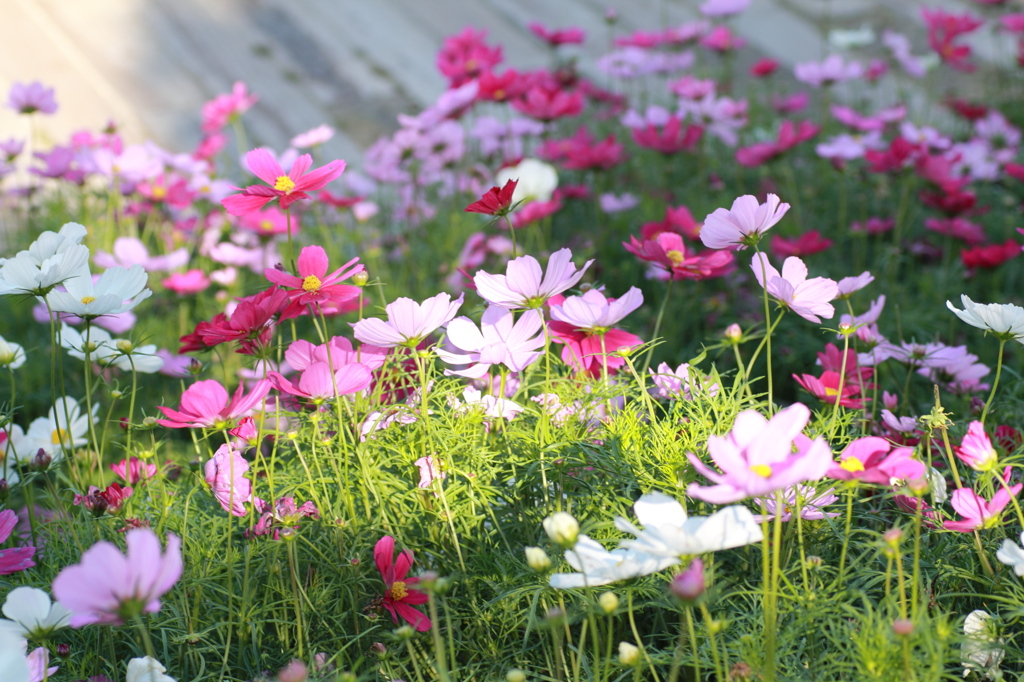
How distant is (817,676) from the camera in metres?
0.63

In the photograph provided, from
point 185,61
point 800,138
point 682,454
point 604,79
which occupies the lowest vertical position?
point 604,79

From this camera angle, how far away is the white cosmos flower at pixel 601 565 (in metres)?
0.52

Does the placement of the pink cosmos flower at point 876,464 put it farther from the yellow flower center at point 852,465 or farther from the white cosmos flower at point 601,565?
the white cosmos flower at point 601,565

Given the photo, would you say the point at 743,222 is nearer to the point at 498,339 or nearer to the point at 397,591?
the point at 498,339

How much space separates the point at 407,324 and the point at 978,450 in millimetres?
Answer: 443

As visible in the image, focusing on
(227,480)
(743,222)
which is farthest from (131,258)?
(743,222)

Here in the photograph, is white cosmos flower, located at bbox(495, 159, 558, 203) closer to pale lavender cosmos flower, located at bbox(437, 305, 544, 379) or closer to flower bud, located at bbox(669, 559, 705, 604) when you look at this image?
pale lavender cosmos flower, located at bbox(437, 305, 544, 379)

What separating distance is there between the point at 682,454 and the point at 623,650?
236 millimetres

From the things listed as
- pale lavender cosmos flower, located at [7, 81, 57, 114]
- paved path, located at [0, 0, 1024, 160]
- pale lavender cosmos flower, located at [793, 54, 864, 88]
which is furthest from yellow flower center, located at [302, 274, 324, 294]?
paved path, located at [0, 0, 1024, 160]

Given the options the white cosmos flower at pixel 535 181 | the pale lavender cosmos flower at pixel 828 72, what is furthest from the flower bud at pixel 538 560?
the pale lavender cosmos flower at pixel 828 72

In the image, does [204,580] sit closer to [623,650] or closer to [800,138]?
[623,650]

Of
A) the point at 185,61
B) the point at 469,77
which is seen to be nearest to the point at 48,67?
the point at 185,61

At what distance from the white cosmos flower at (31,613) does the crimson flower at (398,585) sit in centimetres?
22

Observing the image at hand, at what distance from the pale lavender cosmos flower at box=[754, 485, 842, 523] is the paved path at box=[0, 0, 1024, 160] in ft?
7.66
